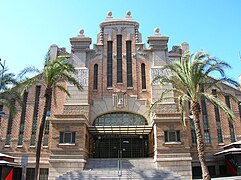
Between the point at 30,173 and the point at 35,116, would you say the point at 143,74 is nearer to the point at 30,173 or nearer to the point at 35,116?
the point at 35,116

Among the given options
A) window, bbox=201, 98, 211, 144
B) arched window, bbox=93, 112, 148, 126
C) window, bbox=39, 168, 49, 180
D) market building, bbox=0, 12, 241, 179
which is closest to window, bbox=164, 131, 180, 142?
market building, bbox=0, 12, 241, 179

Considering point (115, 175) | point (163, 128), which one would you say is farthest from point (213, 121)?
point (115, 175)

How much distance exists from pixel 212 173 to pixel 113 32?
19.0m

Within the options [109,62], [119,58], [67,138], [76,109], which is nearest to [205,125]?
[119,58]

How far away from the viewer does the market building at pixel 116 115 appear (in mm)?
24656

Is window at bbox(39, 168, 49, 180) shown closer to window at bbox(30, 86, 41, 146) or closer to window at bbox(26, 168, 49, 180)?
window at bbox(26, 168, 49, 180)

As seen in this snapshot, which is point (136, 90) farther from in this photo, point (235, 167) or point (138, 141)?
point (235, 167)

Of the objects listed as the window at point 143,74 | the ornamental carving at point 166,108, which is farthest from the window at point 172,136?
the window at point 143,74

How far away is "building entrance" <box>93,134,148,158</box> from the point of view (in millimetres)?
28406

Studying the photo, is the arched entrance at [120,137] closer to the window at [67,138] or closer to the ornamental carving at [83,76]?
the window at [67,138]

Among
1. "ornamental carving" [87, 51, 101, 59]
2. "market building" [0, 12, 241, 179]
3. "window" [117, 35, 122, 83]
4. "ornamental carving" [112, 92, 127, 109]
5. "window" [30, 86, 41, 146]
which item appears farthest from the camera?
"ornamental carving" [87, 51, 101, 59]

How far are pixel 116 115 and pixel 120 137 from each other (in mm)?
→ 2568

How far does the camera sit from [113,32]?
3145cm

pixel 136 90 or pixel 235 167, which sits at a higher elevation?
pixel 136 90
